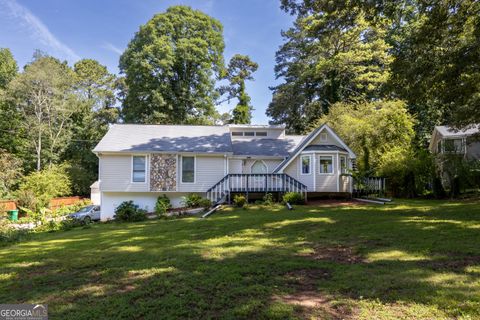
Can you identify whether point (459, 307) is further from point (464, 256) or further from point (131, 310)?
point (131, 310)

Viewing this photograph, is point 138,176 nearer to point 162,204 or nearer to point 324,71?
point 162,204

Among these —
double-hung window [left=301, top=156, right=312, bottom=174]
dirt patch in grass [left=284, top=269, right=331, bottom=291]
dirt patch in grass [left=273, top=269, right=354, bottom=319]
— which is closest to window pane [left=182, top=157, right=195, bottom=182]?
double-hung window [left=301, top=156, right=312, bottom=174]

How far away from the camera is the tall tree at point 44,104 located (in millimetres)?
34688

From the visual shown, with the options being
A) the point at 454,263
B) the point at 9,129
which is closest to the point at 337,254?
the point at 454,263

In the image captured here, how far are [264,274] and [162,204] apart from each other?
13.2m

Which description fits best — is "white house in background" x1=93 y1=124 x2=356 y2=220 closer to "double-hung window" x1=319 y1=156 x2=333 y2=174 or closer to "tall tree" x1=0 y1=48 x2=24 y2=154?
"double-hung window" x1=319 y1=156 x2=333 y2=174

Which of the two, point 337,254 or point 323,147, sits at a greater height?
point 323,147

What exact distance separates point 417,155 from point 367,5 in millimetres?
12299

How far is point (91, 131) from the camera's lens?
40.9 metres

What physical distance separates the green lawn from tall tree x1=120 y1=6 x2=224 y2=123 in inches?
1055

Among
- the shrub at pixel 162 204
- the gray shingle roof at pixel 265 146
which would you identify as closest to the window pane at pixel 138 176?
the shrub at pixel 162 204

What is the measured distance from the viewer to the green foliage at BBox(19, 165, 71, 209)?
2734cm

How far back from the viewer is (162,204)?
17.8m

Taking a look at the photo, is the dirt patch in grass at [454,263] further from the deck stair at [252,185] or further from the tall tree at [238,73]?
the tall tree at [238,73]
